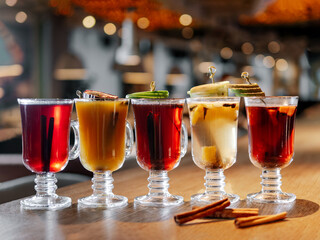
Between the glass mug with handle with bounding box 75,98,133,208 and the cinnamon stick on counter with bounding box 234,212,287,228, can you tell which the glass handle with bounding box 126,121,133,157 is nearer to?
the glass mug with handle with bounding box 75,98,133,208

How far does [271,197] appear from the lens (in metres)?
1.45

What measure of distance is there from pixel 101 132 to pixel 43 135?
16 cm

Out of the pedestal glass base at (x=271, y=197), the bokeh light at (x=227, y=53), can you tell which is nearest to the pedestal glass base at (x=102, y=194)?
the pedestal glass base at (x=271, y=197)

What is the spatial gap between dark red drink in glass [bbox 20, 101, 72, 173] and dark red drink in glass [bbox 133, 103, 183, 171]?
0.77 ft

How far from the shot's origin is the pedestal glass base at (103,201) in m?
1.38

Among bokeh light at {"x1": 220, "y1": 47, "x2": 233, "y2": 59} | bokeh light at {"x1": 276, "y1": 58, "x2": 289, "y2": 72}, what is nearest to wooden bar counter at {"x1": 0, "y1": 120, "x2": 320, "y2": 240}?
bokeh light at {"x1": 220, "y1": 47, "x2": 233, "y2": 59}

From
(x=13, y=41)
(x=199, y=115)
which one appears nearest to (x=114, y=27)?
(x=13, y=41)

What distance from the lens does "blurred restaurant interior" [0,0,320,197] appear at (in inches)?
358

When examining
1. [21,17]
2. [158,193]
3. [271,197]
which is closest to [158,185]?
[158,193]

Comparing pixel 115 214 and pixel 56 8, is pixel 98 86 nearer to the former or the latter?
pixel 56 8

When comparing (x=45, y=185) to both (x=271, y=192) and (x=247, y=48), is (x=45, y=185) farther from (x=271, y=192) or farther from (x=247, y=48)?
(x=247, y=48)

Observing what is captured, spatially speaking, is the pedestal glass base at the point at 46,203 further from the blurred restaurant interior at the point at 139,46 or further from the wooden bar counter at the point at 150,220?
the blurred restaurant interior at the point at 139,46

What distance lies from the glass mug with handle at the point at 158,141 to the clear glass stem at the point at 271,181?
0.85 feet

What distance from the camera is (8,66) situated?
9.58 meters
